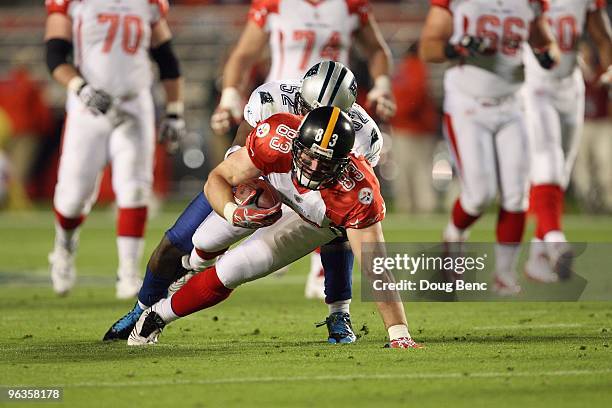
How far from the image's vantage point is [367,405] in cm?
432

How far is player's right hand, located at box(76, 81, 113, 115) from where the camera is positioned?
26.7 feet

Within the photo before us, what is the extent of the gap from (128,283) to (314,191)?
308cm

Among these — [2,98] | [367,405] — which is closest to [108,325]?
[367,405]

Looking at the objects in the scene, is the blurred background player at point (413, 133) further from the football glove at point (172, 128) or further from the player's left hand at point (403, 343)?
the player's left hand at point (403, 343)

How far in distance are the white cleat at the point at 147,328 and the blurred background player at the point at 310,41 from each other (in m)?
2.36

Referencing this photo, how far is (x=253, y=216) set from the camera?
5.24 meters

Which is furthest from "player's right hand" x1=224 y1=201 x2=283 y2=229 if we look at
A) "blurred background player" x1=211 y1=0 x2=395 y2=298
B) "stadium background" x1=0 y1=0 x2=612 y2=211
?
"stadium background" x1=0 y1=0 x2=612 y2=211

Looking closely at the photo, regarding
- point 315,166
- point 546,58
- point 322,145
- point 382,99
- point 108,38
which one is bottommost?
point 382,99

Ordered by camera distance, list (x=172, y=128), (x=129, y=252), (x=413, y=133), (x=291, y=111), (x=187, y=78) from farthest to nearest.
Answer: (x=187, y=78)
(x=413, y=133)
(x=172, y=128)
(x=129, y=252)
(x=291, y=111)

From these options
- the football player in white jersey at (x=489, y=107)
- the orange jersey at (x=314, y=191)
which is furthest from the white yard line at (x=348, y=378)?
the football player in white jersey at (x=489, y=107)

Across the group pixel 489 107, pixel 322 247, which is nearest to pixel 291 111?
pixel 322 247

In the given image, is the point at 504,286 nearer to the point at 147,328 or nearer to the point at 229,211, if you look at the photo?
the point at 147,328

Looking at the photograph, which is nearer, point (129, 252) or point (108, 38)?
point (129, 252)

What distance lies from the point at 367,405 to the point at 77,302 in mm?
4087
